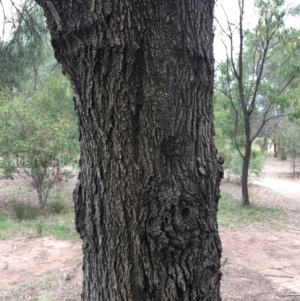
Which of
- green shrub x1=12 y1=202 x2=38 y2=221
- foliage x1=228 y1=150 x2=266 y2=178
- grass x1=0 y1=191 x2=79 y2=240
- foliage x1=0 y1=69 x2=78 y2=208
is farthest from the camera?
foliage x1=228 y1=150 x2=266 y2=178

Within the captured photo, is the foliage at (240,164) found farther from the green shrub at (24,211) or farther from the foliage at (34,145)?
the green shrub at (24,211)

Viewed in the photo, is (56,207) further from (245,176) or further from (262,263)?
(262,263)

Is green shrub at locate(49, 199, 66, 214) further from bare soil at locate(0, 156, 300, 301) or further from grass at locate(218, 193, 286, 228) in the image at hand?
grass at locate(218, 193, 286, 228)

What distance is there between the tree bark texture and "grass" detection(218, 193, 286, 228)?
6.75 metres

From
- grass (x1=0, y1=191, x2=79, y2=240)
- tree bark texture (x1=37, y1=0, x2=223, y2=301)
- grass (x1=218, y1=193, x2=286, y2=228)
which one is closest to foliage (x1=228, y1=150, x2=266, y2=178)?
grass (x1=218, y1=193, x2=286, y2=228)

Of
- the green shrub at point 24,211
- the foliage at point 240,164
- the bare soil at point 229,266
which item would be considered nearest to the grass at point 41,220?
the green shrub at point 24,211

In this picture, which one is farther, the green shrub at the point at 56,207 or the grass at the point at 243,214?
the green shrub at the point at 56,207

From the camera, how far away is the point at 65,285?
184 inches

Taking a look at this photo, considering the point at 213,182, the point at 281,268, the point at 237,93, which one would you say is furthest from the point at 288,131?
the point at 213,182

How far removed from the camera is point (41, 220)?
27.5ft

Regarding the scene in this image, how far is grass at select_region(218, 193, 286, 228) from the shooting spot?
8.55m

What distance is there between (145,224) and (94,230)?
24 centimetres

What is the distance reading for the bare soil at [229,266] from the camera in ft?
14.9

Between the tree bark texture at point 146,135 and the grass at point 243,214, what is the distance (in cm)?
675
